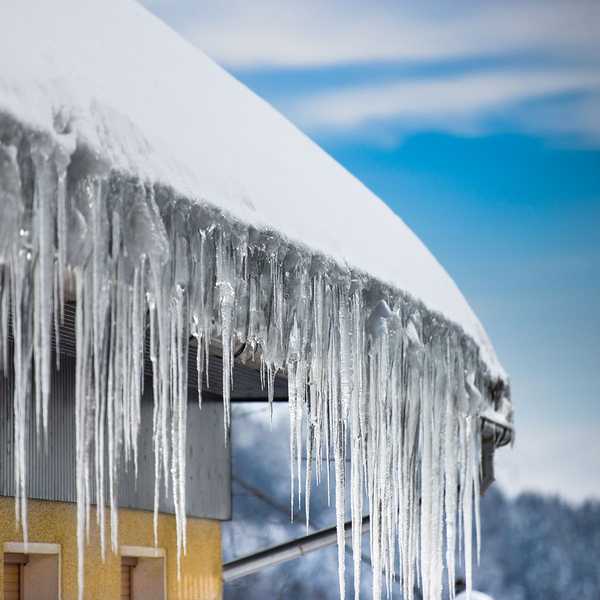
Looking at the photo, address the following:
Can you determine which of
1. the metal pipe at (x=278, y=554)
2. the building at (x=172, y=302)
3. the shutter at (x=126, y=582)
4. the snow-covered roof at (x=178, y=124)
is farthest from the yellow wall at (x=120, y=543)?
the snow-covered roof at (x=178, y=124)

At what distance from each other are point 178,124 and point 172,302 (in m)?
0.48

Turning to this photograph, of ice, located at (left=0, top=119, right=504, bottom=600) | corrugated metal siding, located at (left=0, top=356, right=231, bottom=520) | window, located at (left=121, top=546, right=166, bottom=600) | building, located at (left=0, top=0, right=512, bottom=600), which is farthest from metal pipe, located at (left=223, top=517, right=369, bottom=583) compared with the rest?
ice, located at (left=0, top=119, right=504, bottom=600)

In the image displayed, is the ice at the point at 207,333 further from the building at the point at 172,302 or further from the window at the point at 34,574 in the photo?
the window at the point at 34,574

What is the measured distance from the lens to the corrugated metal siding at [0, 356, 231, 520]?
5.39m

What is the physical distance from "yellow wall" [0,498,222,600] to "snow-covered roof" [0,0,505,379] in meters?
1.97

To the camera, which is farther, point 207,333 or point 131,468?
point 131,468

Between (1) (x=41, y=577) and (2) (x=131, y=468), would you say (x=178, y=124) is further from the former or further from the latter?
(2) (x=131, y=468)

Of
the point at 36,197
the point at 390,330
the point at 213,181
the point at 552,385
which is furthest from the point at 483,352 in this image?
the point at 552,385

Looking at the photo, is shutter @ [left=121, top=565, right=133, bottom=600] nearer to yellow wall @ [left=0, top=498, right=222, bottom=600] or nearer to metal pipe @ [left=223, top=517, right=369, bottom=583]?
yellow wall @ [left=0, top=498, right=222, bottom=600]

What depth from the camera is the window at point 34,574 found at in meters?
5.71

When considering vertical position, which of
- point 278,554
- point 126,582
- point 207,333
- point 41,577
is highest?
point 207,333

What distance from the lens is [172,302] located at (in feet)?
11.5

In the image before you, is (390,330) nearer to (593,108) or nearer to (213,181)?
(213,181)

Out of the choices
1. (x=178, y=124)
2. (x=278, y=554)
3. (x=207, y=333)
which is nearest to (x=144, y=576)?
(x=278, y=554)
